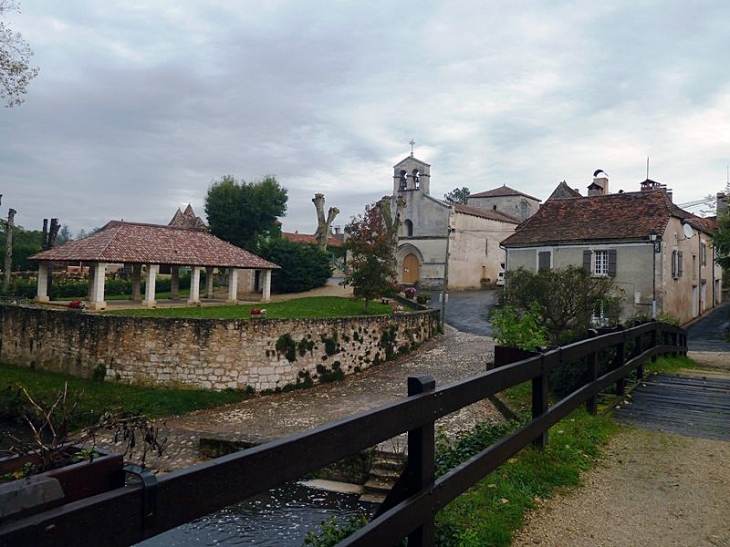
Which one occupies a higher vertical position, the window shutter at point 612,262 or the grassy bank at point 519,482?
the window shutter at point 612,262

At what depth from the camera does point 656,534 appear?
346 cm

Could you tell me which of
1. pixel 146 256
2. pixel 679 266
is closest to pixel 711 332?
pixel 679 266

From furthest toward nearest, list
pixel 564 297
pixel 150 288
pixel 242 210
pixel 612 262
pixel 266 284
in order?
1. pixel 242 210
2. pixel 266 284
3. pixel 612 262
4. pixel 150 288
5. pixel 564 297

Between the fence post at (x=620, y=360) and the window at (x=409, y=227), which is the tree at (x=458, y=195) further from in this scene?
the fence post at (x=620, y=360)

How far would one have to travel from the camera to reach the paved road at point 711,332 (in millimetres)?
19969

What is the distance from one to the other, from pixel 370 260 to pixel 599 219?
11.3 meters

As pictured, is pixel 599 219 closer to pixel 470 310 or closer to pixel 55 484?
pixel 470 310

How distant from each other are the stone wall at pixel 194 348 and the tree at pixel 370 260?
15.6 ft

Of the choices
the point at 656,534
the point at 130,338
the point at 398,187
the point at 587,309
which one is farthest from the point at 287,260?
the point at 656,534

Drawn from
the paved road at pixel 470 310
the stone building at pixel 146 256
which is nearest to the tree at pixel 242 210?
the stone building at pixel 146 256

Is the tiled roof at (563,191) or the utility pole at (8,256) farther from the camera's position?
the tiled roof at (563,191)

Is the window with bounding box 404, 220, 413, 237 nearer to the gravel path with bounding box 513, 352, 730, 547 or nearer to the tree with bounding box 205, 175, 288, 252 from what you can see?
the tree with bounding box 205, 175, 288, 252

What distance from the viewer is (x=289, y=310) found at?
76.9 feet

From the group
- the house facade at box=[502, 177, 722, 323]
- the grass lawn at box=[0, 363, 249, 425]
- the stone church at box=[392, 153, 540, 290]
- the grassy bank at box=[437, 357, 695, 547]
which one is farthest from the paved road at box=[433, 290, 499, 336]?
the grassy bank at box=[437, 357, 695, 547]
